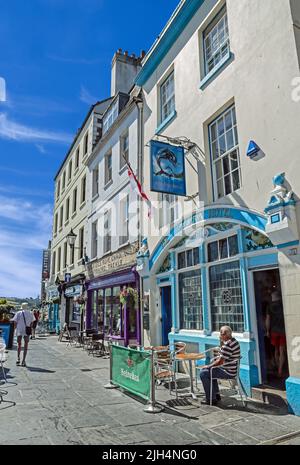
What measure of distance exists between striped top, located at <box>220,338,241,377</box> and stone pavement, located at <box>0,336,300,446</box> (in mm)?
620

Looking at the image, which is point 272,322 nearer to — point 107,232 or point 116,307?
point 116,307

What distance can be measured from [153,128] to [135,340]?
740cm

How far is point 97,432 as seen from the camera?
459cm

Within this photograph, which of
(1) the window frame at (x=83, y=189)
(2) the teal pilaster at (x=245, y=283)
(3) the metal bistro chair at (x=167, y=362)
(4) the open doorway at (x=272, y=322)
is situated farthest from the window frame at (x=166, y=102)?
(1) the window frame at (x=83, y=189)

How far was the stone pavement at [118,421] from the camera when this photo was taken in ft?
14.3

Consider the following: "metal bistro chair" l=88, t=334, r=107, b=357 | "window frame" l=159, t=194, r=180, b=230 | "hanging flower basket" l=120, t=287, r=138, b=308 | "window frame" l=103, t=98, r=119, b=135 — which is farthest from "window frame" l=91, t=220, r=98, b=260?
"window frame" l=159, t=194, r=180, b=230

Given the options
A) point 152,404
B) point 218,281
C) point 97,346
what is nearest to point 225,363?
point 152,404

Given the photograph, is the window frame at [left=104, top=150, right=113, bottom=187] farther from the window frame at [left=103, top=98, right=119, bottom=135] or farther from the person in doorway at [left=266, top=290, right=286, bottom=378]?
the person in doorway at [left=266, top=290, right=286, bottom=378]

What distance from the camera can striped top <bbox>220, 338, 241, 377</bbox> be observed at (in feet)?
19.2

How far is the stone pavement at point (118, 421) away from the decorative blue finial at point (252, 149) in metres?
4.63

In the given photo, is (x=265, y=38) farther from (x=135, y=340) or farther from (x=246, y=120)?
(x=135, y=340)

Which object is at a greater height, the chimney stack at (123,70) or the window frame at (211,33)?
the chimney stack at (123,70)

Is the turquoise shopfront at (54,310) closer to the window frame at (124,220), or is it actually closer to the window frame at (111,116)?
the window frame at (124,220)

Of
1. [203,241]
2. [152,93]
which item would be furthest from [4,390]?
[152,93]
